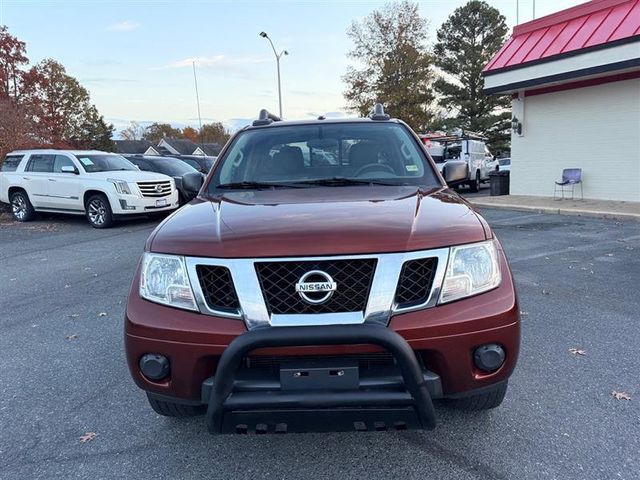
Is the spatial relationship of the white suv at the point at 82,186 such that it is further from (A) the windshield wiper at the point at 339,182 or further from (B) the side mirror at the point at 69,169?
(A) the windshield wiper at the point at 339,182

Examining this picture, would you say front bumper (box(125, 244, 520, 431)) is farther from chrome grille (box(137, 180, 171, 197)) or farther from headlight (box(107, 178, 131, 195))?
chrome grille (box(137, 180, 171, 197))

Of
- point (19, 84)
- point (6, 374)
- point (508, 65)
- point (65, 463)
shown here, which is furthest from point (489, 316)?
point (19, 84)

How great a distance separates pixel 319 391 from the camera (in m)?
2.06

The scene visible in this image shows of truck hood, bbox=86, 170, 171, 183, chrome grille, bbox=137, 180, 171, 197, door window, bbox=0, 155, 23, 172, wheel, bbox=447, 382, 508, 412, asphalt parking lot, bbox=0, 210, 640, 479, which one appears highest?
door window, bbox=0, 155, 23, 172

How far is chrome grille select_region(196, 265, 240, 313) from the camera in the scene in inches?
84.3

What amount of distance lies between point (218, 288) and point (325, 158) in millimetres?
1691

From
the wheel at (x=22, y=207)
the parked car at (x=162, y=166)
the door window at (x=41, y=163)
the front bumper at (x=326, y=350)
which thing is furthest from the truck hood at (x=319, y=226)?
the parked car at (x=162, y=166)

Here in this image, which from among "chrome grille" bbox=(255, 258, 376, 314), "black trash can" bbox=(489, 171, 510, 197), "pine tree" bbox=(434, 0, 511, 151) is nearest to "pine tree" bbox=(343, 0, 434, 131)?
"pine tree" bbox=(434, 0, 511, 151)

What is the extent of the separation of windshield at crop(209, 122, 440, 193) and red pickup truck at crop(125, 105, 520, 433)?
1.00m

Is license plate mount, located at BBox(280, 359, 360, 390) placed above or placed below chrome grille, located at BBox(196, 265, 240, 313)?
below

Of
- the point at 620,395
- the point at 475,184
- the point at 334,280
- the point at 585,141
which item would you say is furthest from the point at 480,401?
the point at 475,184

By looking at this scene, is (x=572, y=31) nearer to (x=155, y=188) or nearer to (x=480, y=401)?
(x=155, y=188)

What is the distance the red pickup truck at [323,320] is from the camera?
2035 millimetres

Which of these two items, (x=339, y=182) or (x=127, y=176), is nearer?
(x=339, y=182)
